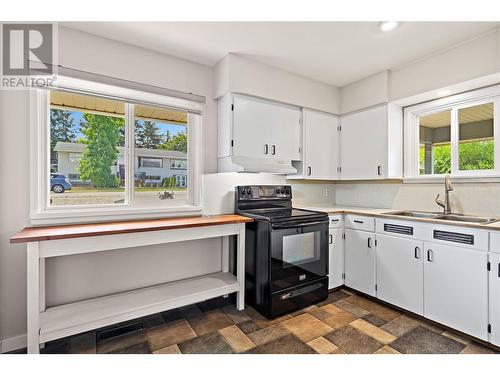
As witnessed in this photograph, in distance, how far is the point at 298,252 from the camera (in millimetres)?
2559

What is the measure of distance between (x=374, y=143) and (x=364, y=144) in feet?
0.42

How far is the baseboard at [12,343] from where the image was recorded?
189 centimetres

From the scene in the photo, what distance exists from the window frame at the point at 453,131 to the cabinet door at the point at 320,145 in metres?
0.80

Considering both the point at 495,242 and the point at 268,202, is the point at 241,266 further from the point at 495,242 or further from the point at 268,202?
the point at 495,242

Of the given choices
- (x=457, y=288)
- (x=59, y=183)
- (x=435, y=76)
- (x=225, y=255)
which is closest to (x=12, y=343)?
(x=59, y=183)

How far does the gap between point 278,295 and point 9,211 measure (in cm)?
219

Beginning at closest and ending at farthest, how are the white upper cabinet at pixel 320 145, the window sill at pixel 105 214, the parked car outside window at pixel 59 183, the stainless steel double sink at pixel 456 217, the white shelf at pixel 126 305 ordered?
the white shelf at pixel 126 305
the window sill at pixel 105 214
the parked car outside window at pixel 59 183
the stainless steel double sink at pixel 456 217
the white upper cabinet at pixel 320 145

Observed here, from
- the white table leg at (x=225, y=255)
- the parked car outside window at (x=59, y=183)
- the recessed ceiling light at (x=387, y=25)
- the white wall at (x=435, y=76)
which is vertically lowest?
the white table leg at (x=225, y=255)

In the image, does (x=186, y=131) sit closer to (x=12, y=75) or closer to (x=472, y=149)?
(x=12, y=75)

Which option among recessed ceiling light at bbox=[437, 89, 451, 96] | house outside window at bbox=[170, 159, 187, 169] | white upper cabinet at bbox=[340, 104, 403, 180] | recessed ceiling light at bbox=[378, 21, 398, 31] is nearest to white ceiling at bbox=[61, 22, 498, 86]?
recessed ceiling light at bbox=[378, 21, 398, 31]

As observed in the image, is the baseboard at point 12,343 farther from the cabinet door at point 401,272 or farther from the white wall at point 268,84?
the cabinet door at point 401,272

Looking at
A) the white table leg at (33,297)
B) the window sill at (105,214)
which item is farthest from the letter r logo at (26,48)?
the white table leg at (33,297)

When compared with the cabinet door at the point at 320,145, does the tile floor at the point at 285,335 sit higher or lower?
lower
